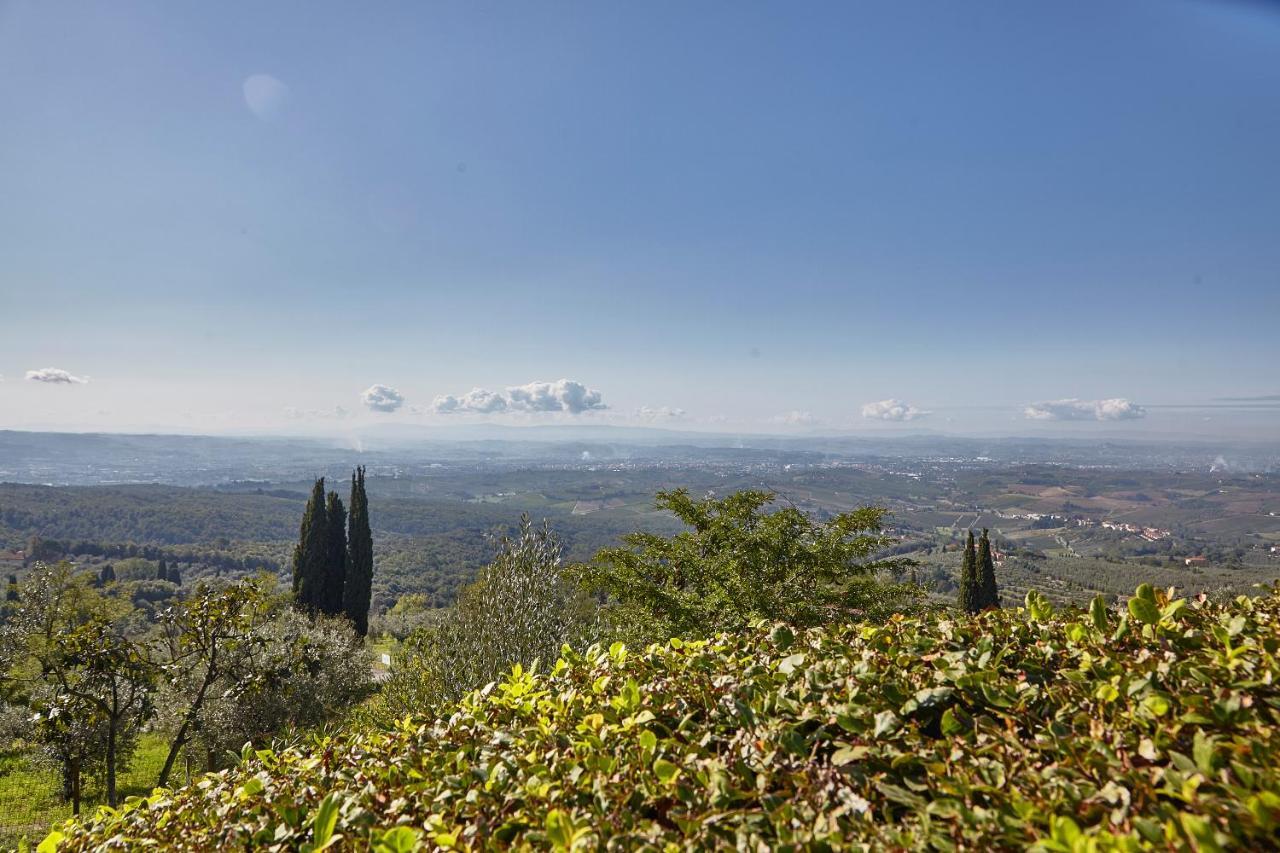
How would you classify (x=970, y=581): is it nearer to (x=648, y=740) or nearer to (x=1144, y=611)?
(x=1144, y=611)

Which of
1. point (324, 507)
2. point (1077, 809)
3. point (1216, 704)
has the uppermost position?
point (1216, 704)

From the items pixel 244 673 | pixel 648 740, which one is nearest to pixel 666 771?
pixel 648 740

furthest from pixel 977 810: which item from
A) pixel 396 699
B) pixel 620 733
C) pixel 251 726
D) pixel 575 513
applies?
pixel 575 513

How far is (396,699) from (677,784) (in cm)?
1502

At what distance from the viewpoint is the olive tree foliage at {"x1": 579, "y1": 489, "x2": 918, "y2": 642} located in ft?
38.4

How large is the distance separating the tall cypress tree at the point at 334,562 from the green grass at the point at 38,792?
46.9ft

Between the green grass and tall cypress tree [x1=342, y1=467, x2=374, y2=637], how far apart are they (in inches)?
623

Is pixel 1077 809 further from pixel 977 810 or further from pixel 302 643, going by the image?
pixel 302 643

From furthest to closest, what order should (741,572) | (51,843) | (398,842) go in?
(741,572), (51,843), (398,842)

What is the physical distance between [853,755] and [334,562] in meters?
38.3

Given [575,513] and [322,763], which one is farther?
[575,513]

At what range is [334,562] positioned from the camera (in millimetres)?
34406

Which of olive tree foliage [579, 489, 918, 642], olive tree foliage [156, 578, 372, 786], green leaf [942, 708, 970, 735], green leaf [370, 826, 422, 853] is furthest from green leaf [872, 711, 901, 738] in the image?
olive tree foliage [579, 489, 918, 642]

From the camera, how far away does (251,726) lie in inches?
549
